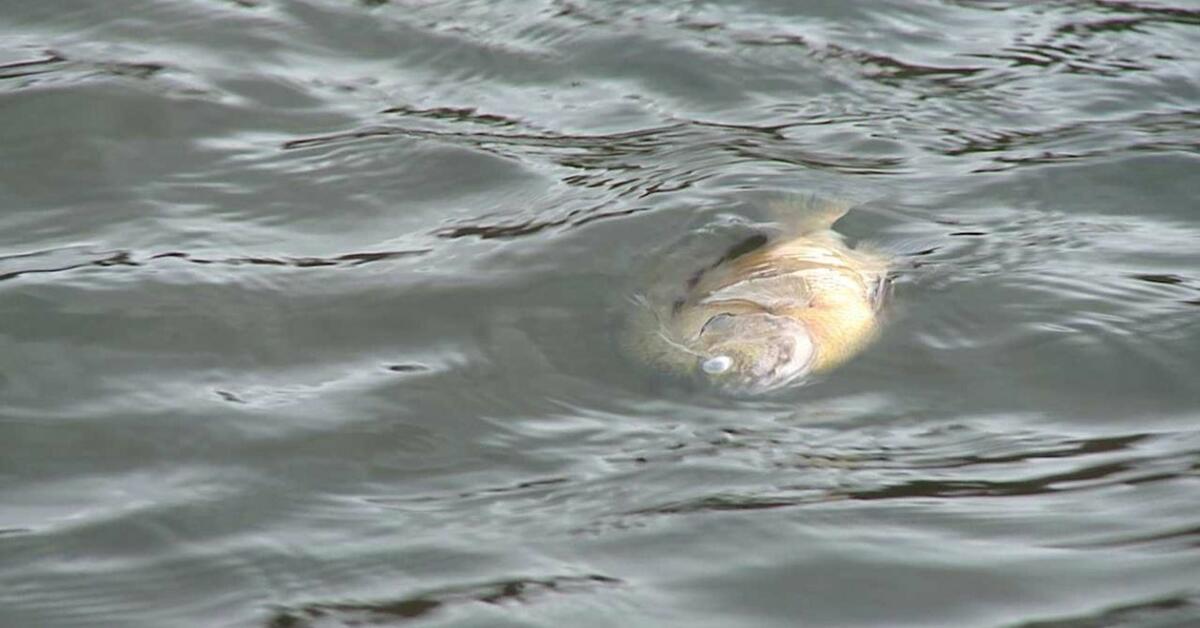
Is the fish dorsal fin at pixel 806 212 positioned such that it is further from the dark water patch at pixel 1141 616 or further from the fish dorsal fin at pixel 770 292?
the dark water patch at pixel 1141 616

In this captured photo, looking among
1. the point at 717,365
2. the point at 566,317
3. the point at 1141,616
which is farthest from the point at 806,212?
the point at 1141,616

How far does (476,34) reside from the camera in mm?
7023

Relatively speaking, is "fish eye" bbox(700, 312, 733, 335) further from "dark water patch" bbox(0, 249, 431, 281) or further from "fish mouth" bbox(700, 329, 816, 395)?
"dark water patch" bbox(0, 249, 431, 281)

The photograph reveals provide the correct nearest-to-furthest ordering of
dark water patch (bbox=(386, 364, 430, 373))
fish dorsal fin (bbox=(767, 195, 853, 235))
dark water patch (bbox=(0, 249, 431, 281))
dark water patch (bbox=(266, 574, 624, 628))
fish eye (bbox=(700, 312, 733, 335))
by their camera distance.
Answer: dark water patch (bbox=(266, 574, 624, 628)), dark water patch (bbox=(386, 364, 430, 373)), fish eye (bbox=(700, 312, 733, 335)), dark water patch (bbox=(0, 249, 431, 281)), fish dorsal fin (bbox=(767, 195, 853, 235))

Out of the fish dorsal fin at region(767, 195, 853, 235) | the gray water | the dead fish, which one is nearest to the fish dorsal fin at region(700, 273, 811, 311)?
the dead fish

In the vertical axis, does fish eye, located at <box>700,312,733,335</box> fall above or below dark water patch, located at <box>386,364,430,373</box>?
above

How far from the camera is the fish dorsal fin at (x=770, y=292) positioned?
189 inches

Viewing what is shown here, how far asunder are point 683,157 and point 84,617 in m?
3.10

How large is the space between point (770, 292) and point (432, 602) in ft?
6.04

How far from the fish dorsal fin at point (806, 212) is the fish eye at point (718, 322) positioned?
0.72 meters

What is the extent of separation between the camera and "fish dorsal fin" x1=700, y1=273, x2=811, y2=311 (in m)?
4.80

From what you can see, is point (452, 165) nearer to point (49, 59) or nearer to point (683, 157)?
point (683, 157)

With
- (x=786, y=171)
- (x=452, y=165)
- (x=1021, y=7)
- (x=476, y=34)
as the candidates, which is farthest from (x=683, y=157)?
(x=1021, y=7)

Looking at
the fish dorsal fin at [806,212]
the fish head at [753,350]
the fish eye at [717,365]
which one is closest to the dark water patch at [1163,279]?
the fish dorsal fin at [806,212]
